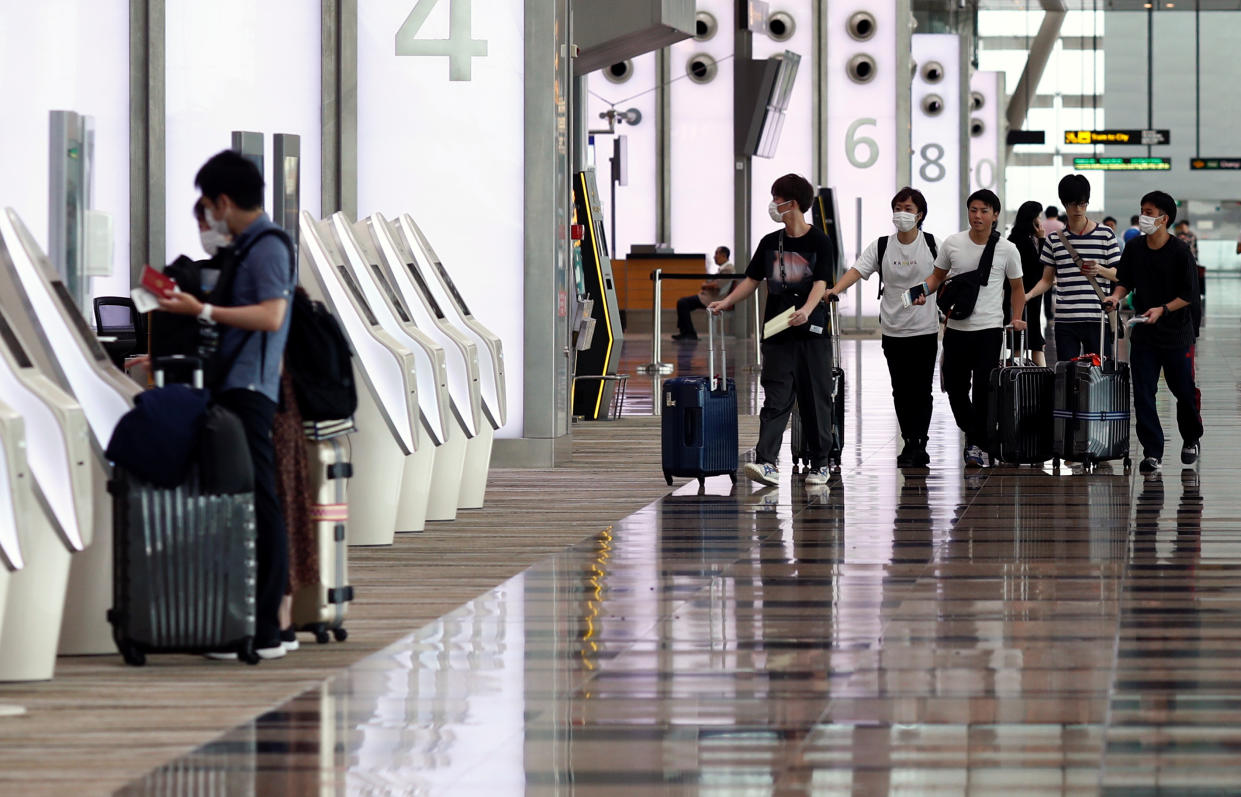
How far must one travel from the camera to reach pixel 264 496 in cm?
574

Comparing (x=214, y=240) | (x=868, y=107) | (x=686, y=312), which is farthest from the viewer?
(x=868, y=107)

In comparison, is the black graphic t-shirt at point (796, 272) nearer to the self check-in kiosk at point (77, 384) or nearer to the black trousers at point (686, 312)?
the self check-in kiosk at point (77, 384)

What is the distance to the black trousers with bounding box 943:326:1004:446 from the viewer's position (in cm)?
1123

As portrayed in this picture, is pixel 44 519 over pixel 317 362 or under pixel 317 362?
under

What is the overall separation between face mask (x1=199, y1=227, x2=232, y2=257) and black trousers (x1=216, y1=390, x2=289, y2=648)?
1.43 feet

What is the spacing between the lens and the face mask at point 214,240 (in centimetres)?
581

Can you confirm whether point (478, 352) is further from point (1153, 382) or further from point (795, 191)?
point (1153, 382)

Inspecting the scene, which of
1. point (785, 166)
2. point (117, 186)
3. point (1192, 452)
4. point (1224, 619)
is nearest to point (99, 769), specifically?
point (1224, 619)

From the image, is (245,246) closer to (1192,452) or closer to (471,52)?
(471,52)

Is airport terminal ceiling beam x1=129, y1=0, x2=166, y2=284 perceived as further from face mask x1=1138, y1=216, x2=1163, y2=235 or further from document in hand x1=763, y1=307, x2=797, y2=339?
face mask x1=1138, y1=216, x2=1163, y2=235

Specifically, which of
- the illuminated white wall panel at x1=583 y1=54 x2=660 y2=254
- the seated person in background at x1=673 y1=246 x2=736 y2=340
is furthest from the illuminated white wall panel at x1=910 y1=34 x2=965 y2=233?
the seated person in background at x1=673 y1=246 x2=736 y2=340

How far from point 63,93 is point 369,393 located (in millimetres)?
2290

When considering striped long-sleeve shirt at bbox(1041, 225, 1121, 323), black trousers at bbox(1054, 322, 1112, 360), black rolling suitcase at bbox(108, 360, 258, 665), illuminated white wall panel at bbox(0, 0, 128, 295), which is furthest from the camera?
black trousers at bbox(1054, 322, 1112, 360)

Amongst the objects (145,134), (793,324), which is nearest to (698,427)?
(793,324)
